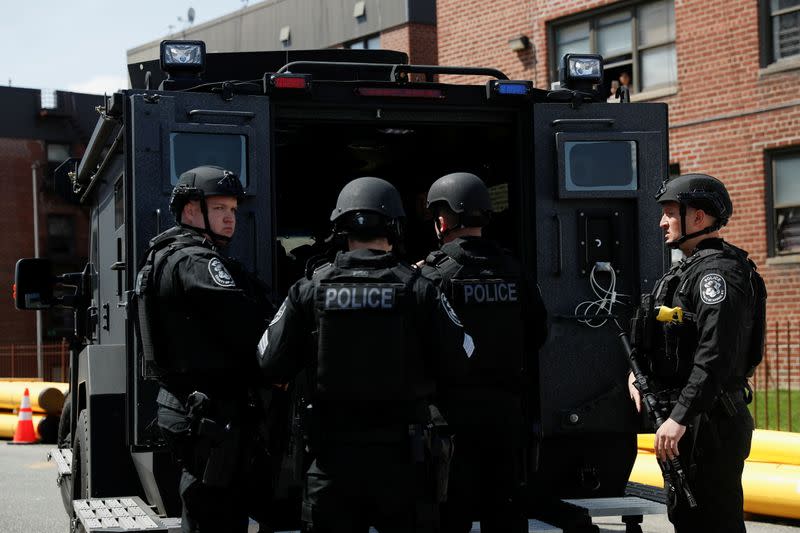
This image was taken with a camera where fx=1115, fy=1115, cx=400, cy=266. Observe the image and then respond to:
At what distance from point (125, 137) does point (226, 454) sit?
6.04 ft

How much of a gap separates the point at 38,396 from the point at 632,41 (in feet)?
34.9

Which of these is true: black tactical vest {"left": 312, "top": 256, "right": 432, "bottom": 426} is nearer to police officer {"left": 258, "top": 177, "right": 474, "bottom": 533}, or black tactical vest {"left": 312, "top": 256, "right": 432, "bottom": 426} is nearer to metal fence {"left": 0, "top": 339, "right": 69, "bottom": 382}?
police officer {"left": 258, "top": 177, "right": 474, "bottom": 533}

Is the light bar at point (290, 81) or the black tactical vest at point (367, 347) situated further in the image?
the light bar at point (290, 81)

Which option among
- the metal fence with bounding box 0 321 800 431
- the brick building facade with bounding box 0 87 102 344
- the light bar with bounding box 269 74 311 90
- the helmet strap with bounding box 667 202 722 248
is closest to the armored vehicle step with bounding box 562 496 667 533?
the helmet strap with bounding box 667 202 722 248

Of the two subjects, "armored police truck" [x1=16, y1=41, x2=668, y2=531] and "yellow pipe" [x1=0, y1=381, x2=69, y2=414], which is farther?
"yellow pipe" [x1=0, y1=381, x2=69, y2=414]

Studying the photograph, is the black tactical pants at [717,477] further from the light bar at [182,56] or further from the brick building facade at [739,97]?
the brick building facade at [739,97]

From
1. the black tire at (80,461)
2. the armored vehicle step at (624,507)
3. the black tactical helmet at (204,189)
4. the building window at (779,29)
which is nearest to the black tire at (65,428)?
the black tire at (80,461)

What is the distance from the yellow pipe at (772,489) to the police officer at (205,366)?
4.65 meters

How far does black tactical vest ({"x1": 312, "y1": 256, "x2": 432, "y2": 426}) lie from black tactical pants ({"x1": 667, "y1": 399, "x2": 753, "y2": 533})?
1.37 meters

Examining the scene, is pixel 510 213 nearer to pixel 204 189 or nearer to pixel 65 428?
pixel 204 189

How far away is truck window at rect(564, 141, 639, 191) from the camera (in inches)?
244

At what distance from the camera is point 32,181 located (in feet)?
146

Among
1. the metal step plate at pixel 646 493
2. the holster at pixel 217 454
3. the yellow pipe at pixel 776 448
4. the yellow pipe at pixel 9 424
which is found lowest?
the yellow pipe at pixel 9 424

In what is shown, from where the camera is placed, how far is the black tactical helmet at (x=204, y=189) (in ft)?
16.5
